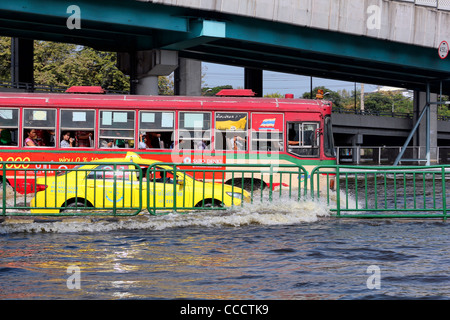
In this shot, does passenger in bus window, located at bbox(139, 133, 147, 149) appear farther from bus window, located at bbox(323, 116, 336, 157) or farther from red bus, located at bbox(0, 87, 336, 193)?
bus window, located at bbox(323, 116, 336, 157)

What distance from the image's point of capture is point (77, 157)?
19016 mm

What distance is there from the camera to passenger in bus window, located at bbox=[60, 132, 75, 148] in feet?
62.1

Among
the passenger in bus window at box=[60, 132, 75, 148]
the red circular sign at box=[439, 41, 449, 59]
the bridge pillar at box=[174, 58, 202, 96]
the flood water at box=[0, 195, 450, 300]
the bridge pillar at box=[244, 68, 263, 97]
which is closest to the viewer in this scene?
the flood water at box=[0, 195, 450, 300]

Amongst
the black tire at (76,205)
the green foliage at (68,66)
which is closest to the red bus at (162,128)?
the black tire at (76,205)

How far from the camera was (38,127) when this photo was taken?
18.9 metres

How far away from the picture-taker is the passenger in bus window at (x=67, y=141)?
62.1 ft

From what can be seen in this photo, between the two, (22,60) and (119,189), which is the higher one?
(22,60)

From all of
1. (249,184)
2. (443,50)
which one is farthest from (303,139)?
(443,50)

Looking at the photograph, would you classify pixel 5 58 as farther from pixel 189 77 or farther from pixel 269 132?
pixel 269 132

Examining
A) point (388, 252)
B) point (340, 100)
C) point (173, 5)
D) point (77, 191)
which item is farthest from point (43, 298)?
point (340, 100)

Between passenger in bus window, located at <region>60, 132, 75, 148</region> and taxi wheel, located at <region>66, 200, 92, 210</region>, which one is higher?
passenger in bus window, located at <region>60, 132, 75, 148</region>

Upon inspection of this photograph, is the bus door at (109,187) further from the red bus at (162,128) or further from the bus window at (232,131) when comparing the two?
the bus window at (232,131)

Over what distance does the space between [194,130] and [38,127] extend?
4397 mm

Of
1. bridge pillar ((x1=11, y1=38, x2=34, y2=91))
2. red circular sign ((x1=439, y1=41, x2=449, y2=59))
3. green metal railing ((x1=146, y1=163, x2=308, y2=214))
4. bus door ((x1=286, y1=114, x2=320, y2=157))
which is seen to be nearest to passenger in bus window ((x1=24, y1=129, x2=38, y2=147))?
green metal railing ((x1=146, y1=163, x2=308, y2=214))
